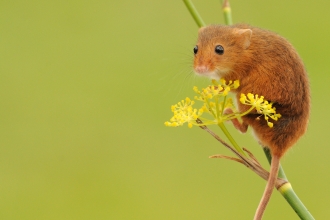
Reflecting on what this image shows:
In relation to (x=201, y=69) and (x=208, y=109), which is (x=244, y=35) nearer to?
(x=201, y=69)

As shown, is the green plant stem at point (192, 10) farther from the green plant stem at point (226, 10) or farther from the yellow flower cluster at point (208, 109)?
the yellow flower cluster at point (208, 109)

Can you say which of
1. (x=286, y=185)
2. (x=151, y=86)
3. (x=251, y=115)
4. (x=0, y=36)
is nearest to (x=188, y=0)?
(x=251, y=115)

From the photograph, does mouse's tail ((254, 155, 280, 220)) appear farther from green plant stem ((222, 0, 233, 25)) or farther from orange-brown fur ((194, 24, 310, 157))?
green plant stem ((222, 0, 233, 25))

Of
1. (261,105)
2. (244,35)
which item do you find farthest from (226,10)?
(261,105)

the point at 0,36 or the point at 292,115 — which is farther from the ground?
the point at 0,36

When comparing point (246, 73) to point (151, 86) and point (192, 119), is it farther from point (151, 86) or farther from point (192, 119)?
point (151, 86)

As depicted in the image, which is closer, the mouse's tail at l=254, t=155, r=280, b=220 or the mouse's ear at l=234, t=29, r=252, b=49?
the mouse's tail at l=254, t=155, r=280, b=220

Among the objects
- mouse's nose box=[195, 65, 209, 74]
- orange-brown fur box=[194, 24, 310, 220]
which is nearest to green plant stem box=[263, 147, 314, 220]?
orange-brown fur box=[194, 24, 310, 220]
